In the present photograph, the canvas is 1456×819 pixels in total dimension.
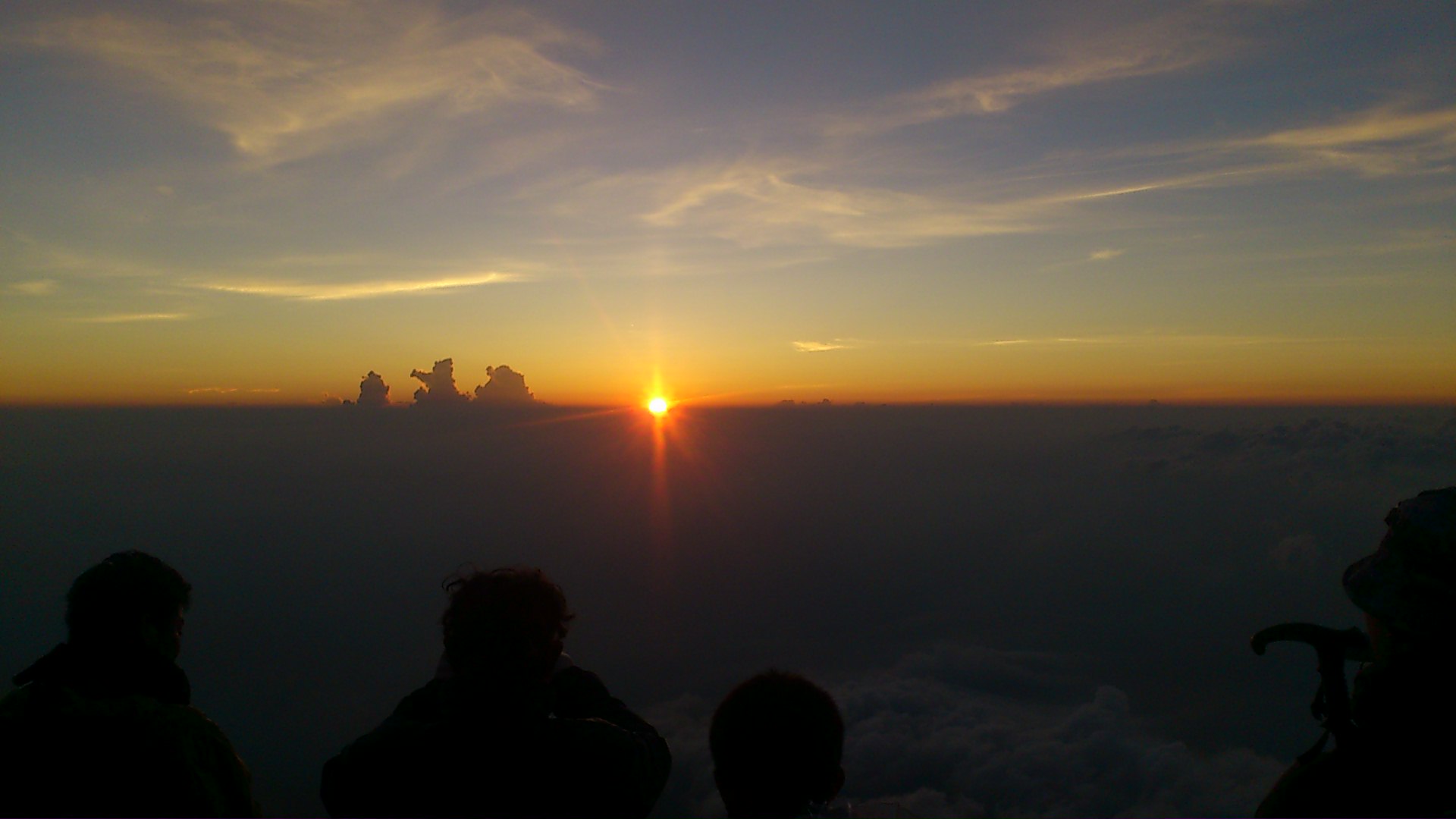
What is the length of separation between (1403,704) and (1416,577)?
1.00 feet

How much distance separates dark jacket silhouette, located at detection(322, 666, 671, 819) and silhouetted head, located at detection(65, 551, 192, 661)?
740mm

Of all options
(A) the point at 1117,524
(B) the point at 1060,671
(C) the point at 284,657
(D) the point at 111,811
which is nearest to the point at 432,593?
(C) the point at 284,657

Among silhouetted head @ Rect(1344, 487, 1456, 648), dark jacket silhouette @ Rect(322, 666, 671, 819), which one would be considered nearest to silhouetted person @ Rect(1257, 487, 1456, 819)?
silhouetted head @ Rect(1344, 487, 1456, 648)

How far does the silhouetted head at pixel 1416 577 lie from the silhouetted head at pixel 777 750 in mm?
1312

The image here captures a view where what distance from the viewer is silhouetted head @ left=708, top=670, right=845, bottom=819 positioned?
5.94 ft

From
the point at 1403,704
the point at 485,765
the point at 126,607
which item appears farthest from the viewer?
the point at 126,607

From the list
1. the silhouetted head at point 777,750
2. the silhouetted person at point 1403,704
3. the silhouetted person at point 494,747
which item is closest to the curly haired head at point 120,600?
the silhouetted person at point 494,747

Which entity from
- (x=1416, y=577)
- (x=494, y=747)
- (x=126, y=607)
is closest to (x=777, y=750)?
(x=494, y=747)

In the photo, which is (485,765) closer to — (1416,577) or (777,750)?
(777,750)

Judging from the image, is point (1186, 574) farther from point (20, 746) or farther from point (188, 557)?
A: point (188, 557)

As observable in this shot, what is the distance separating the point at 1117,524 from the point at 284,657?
164 m

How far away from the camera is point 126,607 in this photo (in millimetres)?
2205

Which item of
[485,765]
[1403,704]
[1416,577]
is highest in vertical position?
[1416,577]

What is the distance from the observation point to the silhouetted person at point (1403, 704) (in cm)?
170
